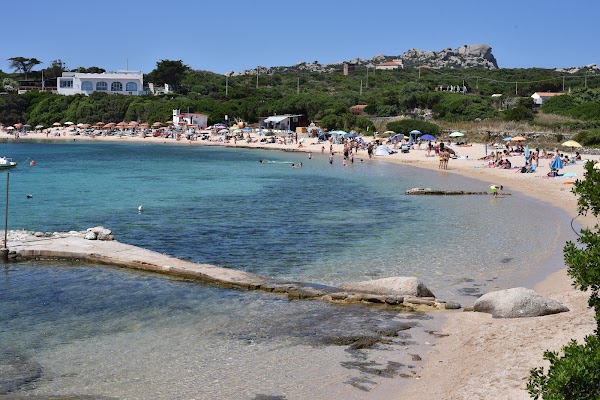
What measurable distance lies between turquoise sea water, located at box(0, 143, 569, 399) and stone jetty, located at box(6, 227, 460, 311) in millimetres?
491

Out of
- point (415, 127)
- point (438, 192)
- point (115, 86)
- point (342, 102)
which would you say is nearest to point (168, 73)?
point (115, 86)

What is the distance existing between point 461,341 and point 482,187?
96.8 feet

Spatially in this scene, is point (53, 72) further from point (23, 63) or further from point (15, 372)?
point (15, 372)

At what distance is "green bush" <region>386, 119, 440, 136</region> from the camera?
76500 mm

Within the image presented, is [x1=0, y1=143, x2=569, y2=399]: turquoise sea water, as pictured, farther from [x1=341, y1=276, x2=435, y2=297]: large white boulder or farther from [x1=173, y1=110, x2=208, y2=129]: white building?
[x1=173, y1=110, x2=208, y2=129]: white building

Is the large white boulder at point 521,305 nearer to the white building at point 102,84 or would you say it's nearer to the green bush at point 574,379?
the green bush at point 574,379

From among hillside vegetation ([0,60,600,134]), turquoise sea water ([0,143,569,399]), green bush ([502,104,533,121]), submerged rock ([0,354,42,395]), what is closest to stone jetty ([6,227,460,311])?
turquoise sea water ([0,143,569,399])

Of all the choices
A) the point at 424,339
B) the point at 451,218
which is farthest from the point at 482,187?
the point at 424,339

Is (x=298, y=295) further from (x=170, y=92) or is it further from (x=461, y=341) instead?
(x=170, y=92)

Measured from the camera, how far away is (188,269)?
18.4 m

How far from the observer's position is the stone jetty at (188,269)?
15586mm

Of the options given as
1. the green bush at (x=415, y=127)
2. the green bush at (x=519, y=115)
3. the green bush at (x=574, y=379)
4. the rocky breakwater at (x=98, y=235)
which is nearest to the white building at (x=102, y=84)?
the green bush at (x=415, y=127)

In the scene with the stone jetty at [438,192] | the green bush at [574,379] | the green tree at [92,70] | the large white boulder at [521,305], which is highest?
the green tree at [92,70]

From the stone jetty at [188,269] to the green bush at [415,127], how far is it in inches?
2303
